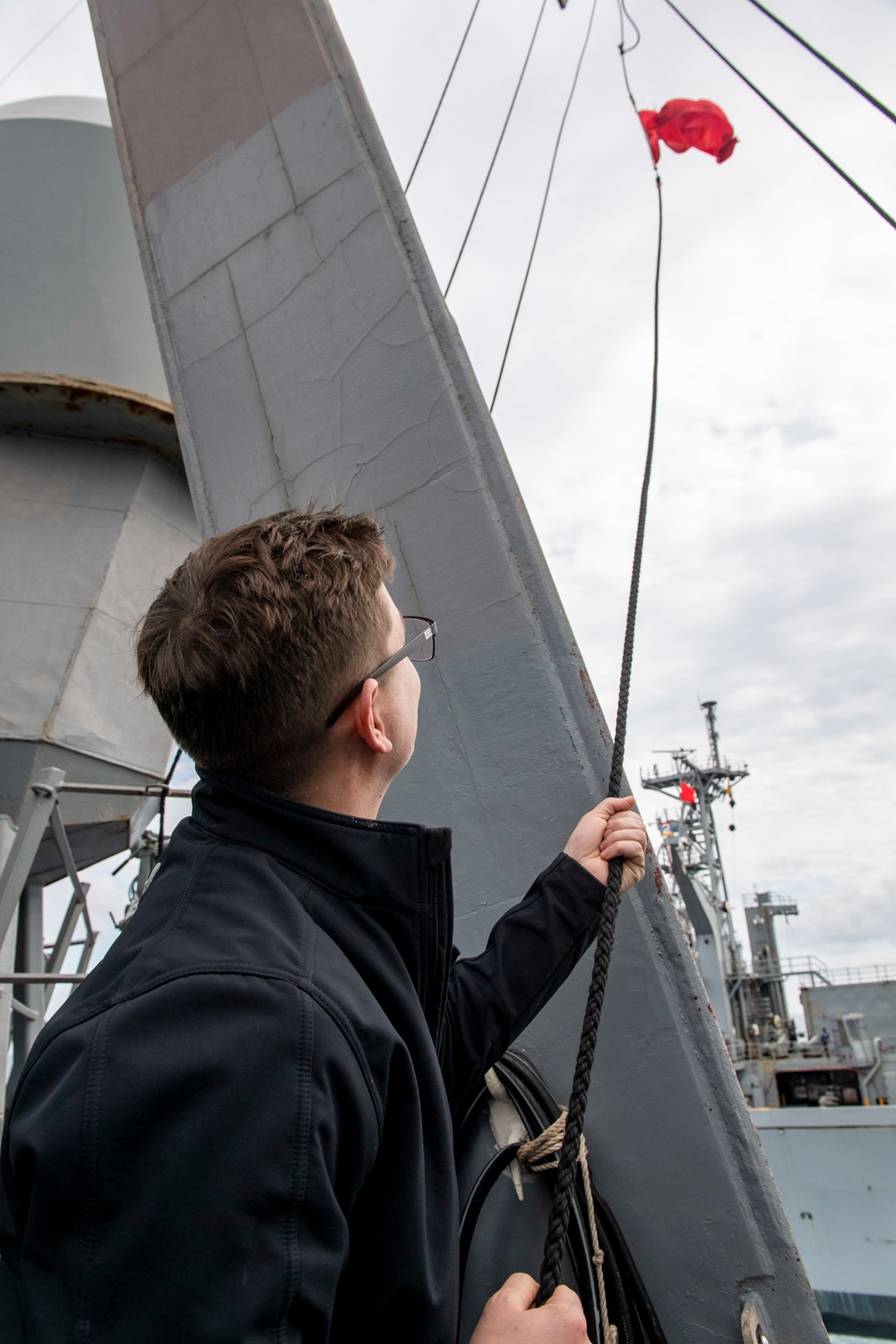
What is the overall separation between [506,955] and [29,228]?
6584 mm

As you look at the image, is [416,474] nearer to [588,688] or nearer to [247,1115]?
[588,688]

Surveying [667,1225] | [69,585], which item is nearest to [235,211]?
[667,1225]

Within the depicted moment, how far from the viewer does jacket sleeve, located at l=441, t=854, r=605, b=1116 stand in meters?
1.19

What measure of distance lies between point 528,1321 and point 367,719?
1.96ft

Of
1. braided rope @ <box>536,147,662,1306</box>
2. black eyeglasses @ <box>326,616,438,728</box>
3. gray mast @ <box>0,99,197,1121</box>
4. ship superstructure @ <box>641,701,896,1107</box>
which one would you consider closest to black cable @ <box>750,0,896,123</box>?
braided rope @ <box>536,147,662,1306</box>

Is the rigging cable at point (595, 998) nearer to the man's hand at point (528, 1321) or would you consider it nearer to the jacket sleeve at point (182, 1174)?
the man's hand at point (528, 1321)

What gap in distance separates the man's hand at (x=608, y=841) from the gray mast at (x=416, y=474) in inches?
7.2

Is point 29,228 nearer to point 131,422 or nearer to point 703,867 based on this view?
point 131,422

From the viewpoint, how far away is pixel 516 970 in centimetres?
125

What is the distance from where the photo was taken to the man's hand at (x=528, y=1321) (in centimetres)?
74

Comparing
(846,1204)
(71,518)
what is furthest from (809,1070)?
(71,518)

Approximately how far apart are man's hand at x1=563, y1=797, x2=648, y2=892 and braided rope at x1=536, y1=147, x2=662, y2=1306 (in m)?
0.03

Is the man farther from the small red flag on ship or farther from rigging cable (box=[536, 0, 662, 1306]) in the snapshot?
the small red flag on ship

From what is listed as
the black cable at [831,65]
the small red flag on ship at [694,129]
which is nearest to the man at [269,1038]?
the black cable at [831,65]
